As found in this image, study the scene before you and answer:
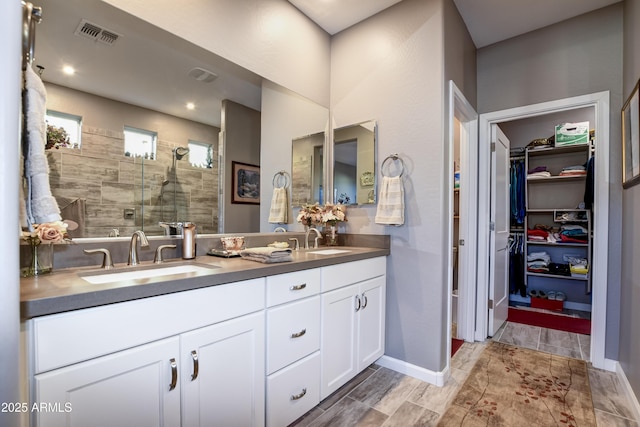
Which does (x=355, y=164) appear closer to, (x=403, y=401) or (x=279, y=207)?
(x=279, y=207)

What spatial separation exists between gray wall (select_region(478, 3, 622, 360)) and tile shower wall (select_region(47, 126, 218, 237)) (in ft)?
8.95

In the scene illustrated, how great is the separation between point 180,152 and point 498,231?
9.47ft

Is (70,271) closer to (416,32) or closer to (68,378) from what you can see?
(68,378)

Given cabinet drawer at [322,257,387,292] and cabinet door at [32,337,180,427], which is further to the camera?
cabinet drawer at [322,257,387,292]

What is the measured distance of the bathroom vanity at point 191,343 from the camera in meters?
0.85

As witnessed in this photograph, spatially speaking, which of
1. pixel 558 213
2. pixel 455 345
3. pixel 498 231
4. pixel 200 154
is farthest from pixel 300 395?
pixel 558 213

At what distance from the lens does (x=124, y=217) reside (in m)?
1.49

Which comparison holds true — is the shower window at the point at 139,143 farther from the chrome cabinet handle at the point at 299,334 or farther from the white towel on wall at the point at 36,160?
the chrome cabinet handle at the point at 299,334

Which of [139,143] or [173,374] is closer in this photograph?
[173,374]

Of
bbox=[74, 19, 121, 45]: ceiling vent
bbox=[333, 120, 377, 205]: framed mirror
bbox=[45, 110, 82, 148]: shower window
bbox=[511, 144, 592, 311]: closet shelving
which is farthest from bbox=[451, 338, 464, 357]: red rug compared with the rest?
bbox=[74, 19, 121, 45]: ceiling vent

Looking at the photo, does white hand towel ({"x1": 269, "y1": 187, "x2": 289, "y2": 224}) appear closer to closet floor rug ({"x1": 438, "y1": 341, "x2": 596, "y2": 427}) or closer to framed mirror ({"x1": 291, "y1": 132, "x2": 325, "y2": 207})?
framed mirror ({"x1": 291, "y1": 132, "x2": 325, "y2": 207})

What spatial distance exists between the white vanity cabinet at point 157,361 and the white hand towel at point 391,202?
116 cm

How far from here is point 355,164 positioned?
100 inches

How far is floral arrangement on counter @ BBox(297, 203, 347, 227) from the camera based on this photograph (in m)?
2.41
